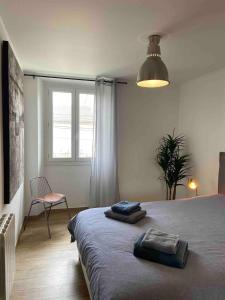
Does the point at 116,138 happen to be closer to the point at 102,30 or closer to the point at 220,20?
the point at 102,30

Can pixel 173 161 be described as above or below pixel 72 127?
below

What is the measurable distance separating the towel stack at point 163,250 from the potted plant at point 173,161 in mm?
2525

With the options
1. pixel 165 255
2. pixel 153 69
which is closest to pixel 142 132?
pixel 153 69

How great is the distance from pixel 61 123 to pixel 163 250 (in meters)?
3.11

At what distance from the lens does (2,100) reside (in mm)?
2078

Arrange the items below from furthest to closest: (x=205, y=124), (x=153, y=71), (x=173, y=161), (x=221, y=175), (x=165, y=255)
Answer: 1. (x=173, y=161)
2. (x=205, y=124)
3. (x=221, y=175)
4. (x=153, y=71)
5. (x=165, y=255)

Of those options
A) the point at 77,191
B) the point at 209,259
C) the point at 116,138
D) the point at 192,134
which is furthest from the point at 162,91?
the point at 209,259

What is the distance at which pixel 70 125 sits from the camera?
165 inches

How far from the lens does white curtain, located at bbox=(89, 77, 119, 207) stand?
3885 mm

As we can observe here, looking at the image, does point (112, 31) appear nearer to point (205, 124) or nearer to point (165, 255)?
point (165, 255)

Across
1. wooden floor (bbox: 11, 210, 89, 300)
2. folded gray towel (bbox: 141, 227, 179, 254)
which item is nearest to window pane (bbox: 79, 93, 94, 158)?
wooden floor (bbox: 11, 210, 89, 300)

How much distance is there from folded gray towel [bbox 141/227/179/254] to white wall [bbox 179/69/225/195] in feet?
7.32

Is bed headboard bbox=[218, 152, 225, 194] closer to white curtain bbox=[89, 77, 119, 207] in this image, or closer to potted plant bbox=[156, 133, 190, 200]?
potted plant bbox=[156, 133, 190, 200]

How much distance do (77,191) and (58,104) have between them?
5.19 feet
